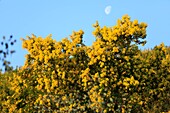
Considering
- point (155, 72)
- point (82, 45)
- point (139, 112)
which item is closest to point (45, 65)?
point (82, 45)

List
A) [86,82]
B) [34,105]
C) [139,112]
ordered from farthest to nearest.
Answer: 1. [34,105]
2. [139,112]
3. [86,82]

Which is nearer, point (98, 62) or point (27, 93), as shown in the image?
point (98, 62)

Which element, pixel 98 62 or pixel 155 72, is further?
pixel 155 72

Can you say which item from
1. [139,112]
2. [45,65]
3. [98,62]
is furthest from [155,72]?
[45,65]

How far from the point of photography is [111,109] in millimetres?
21625

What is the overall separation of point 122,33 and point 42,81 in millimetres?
4895

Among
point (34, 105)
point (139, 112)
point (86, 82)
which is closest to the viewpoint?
point (86, 82)

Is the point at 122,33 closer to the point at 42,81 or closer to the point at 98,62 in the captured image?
the point at 98,62

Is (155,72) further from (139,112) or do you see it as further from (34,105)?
(34,105)

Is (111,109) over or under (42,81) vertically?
under

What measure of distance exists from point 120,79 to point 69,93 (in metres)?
2.74

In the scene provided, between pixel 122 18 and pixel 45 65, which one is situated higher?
pixel 122 18

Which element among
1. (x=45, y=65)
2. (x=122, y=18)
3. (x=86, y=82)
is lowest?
(x=86, y=82)

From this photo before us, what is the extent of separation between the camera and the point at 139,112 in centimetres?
2319
